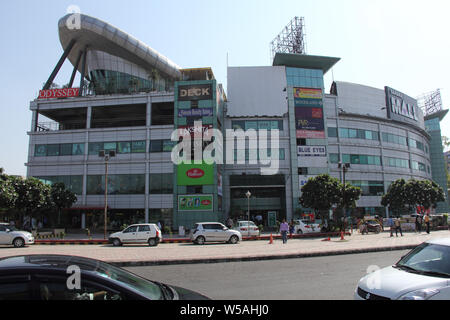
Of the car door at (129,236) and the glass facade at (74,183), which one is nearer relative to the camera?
the car door at (129,236)

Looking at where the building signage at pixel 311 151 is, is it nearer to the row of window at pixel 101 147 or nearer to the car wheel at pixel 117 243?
the row of window at pixel 101 147

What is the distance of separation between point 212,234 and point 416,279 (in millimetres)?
18252

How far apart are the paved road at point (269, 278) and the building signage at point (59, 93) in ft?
128

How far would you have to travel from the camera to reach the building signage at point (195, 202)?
123 feet

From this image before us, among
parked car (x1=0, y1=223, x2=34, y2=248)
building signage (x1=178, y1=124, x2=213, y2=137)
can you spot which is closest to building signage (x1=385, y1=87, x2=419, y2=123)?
building signage (x1=178, y1=124, x2=213, y2=137)

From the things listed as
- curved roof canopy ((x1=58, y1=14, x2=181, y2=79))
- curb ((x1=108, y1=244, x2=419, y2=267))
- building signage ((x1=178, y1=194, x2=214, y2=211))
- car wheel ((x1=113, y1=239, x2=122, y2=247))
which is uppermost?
curved roof canopy ((x1=58, y1=14, x2=181, y2=79))

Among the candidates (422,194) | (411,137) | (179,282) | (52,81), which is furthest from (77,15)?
(411,137)

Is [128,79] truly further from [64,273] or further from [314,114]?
[64,273]

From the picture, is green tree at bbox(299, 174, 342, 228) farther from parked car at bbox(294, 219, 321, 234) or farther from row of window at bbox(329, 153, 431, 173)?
row of window at bbox(329, 153, 431, 173)

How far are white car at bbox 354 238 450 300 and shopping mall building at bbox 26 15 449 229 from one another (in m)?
31.9

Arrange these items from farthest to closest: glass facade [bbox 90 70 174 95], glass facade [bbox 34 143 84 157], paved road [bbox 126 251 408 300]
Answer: glass facade [bbox 90 70 174 95] → glass facade [bbox 34 143 84 157] → paved road [bbox 126 251 408 300]

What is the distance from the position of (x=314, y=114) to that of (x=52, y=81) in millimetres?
40386

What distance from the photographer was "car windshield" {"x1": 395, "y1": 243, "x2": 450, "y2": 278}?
5016 mm

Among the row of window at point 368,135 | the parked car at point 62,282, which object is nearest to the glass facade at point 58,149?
the row of window at point 368,135
